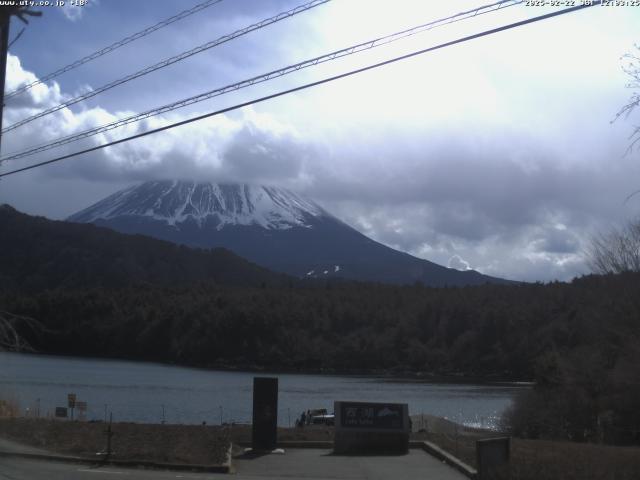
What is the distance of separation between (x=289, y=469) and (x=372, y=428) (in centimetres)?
397

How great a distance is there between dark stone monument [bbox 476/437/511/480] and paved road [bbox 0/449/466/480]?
5.96 feet

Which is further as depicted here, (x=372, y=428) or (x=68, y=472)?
(x=372, y=428)

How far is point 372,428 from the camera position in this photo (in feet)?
74.6

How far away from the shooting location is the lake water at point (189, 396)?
4941 centimetres

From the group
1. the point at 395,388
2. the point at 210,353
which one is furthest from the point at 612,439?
the point at 210,353

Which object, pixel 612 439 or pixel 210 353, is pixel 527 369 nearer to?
pixel 210 353

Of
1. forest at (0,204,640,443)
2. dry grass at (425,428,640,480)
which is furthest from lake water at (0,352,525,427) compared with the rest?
dry grass at (425,428,640,480)

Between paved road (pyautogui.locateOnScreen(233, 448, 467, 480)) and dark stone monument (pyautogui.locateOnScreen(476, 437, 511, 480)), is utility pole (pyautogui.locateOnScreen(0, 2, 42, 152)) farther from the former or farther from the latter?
dark stone monument (pyautogui.locateOnScreen(476, 437, 511, 480))

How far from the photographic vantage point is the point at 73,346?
137 meters

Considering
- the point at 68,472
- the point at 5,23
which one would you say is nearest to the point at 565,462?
the point at 68,472

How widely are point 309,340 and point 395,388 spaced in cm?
5147

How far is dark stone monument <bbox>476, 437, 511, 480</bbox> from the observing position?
16.2m

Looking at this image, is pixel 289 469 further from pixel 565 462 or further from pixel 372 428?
pixel 565 462

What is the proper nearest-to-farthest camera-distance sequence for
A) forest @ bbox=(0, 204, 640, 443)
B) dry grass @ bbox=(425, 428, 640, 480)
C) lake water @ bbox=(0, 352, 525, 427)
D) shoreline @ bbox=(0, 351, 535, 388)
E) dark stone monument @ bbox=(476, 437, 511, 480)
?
dry grass @ bbox=(425, 428, 640, 480), dark stone monument @ bbox=(476, 437, 511, 480), lake water @ bbox=(0, 352, 525, 427), shoreline @ bbox=(0, 351, 535, 388), forest @ bbox=(0, 204, 640, 443)
